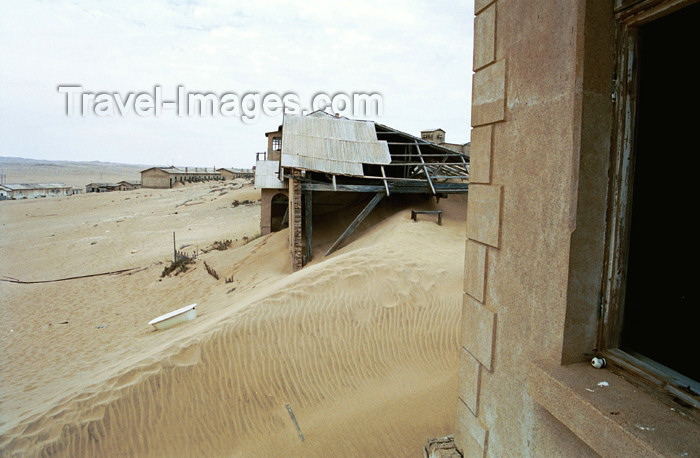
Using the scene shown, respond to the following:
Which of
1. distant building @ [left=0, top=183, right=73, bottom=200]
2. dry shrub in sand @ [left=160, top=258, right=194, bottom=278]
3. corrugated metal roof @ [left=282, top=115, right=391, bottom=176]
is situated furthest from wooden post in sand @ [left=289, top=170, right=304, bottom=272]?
distant building @ [left=0, top=183, right=73, bottom=200]

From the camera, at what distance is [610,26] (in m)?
1.89

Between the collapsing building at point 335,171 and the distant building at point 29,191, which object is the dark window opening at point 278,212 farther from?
the distant building at point 29,191

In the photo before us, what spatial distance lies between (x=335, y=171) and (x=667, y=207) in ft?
43.6

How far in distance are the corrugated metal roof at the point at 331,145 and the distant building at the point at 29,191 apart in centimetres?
5584

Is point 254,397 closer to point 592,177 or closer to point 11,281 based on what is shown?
point 592,177

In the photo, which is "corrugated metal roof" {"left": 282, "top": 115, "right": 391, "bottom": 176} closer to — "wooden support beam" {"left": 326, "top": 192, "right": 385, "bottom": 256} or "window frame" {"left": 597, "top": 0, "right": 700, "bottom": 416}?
Result: "wooden support beam" {"left": 326, "top": 192, "right": 385, "bottom": 256}

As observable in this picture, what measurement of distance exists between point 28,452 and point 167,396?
177 cm

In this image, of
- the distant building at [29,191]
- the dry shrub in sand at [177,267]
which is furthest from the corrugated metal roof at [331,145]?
the distant building at [29,191]

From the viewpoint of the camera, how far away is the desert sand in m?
5.78

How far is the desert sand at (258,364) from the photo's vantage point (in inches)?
227

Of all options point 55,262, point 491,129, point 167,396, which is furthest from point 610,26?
point 55,262

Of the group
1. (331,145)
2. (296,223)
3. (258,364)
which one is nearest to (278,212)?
(331,145)

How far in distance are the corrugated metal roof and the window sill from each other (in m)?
12.7

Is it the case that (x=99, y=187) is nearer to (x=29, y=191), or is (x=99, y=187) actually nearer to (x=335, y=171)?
(x=29, y=191)
